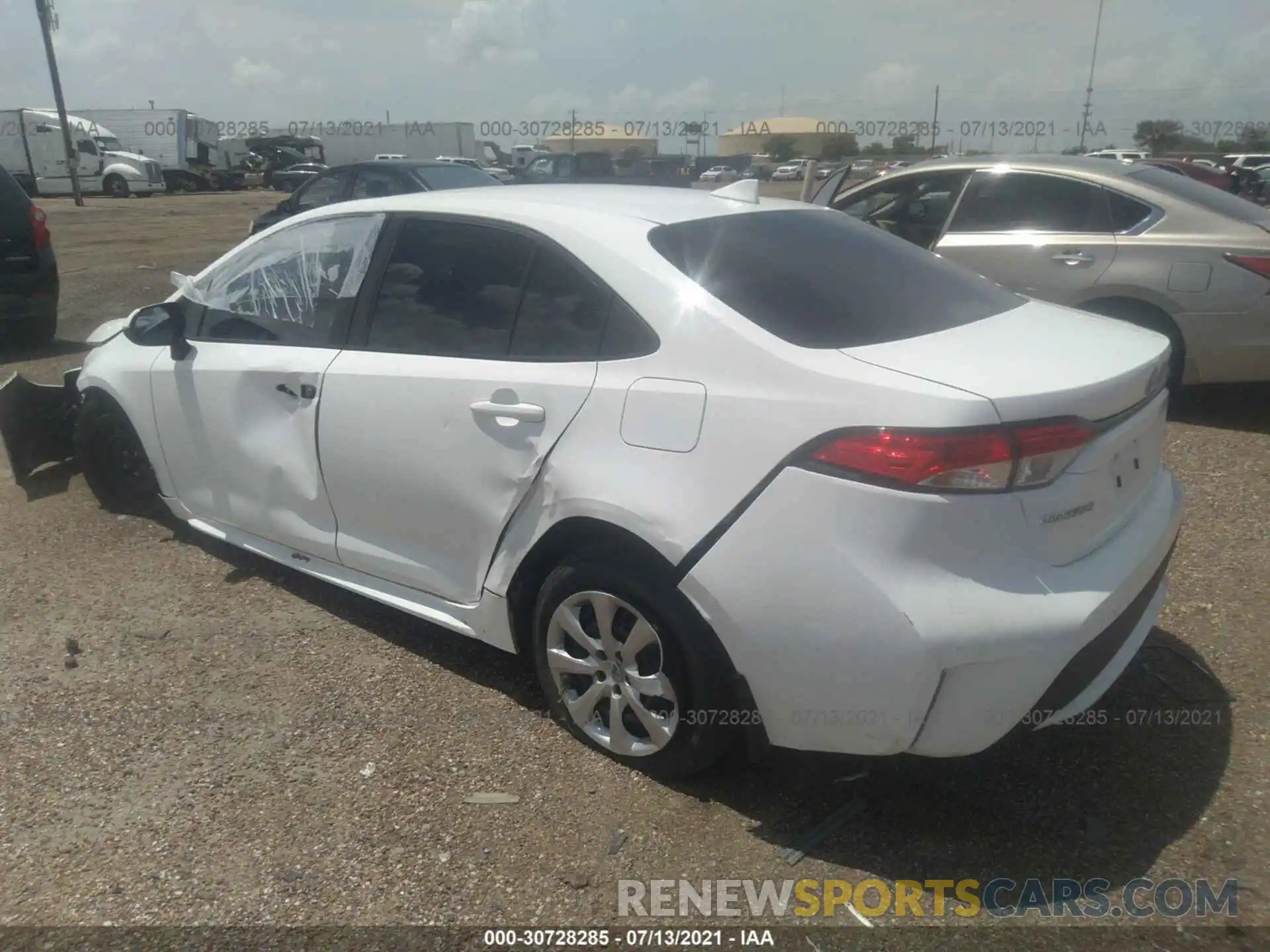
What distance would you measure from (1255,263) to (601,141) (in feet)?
128

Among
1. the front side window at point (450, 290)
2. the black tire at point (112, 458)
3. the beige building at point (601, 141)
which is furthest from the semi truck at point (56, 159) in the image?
the front side window at point (450, 290)

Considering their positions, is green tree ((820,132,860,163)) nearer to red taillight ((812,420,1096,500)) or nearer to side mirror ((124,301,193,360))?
side mirror ((124,301,193,360))

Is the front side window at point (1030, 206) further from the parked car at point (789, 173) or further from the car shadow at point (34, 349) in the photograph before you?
the parked car at point (789, 173)

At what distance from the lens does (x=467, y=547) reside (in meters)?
3.00

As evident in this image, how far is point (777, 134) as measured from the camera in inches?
1747

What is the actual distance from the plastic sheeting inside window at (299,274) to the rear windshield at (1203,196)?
4729mm

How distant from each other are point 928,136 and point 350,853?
127ft

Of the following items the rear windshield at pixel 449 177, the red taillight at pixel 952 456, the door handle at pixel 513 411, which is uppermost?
the rear windshield at pixel 449 177

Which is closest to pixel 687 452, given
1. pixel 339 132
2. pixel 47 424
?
pixel 47 424

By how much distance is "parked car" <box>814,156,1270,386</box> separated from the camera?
5422 mm

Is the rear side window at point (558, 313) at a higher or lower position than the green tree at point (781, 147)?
higher

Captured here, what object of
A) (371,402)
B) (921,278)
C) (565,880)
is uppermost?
(921,278)

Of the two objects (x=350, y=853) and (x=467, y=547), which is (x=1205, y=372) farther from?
(x=350, y=853)

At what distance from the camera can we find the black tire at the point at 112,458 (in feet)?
14.5
